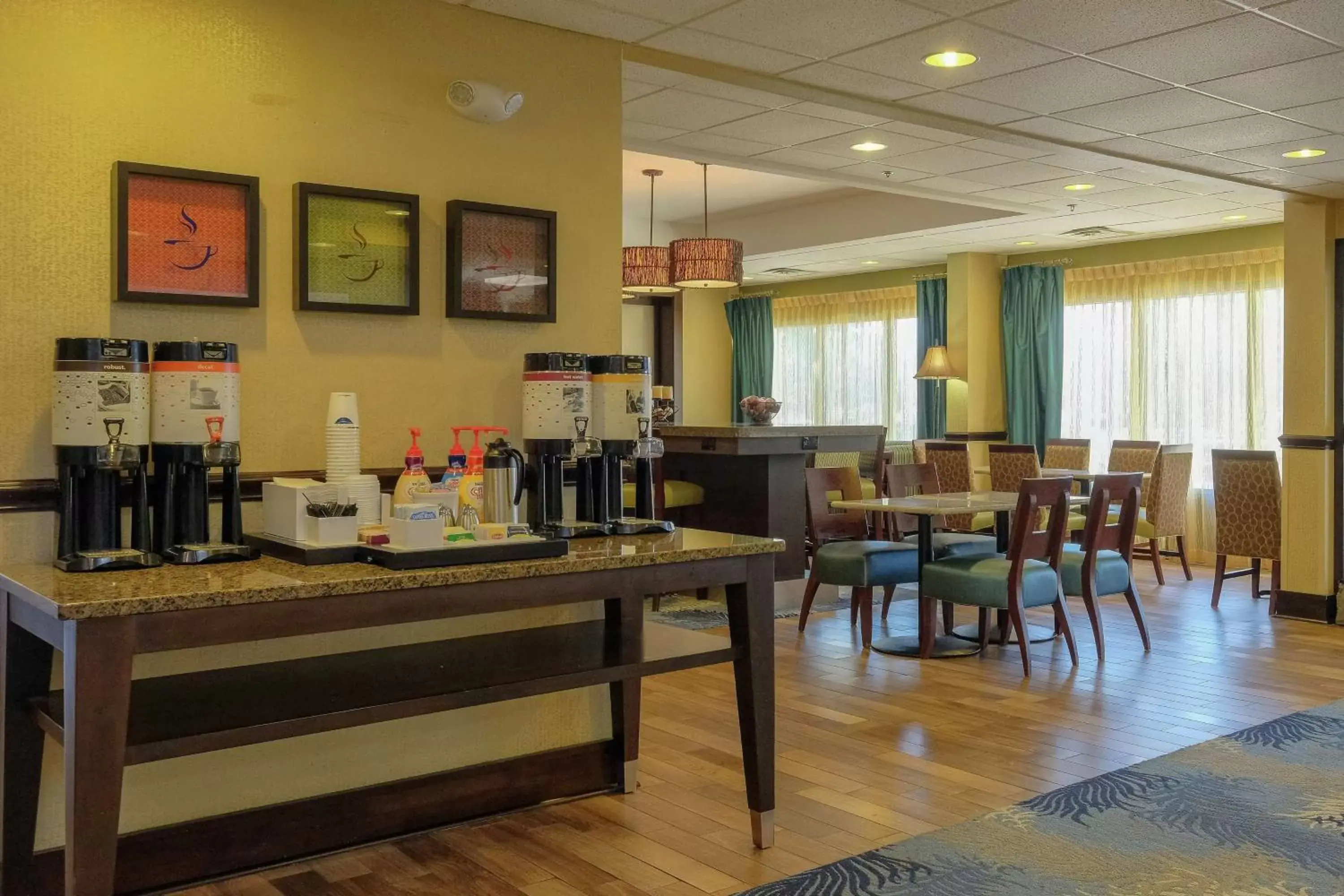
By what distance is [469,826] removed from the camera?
3229mm

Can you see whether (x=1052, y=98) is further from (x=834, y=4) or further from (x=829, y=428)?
(x=829, y=428)

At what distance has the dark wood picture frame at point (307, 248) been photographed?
3025 millimetres

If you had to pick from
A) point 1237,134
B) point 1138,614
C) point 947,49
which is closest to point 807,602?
point 1138,614

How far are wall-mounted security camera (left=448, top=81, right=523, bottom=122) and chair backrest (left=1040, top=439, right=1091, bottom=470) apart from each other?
20.9 ft

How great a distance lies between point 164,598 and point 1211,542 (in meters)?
8.21

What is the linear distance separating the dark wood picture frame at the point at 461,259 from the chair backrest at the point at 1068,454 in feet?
20.1

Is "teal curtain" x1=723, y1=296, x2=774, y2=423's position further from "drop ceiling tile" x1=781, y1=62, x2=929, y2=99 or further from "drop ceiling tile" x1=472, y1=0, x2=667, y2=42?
"drop ceiling tile" x1=472, y1=0, x2=667, y2=42

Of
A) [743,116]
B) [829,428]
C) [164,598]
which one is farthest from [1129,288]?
[164,598]

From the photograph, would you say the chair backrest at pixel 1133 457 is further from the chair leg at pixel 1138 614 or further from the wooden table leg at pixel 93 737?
the wooden table leg at pixel 93 737

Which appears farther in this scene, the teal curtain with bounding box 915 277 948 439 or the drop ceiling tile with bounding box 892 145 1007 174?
the teal curtain with bounding box 915 277 948 439

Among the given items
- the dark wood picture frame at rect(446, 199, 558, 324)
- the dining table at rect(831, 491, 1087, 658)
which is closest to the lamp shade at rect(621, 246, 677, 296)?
the dining table at rect(831, 491, 1087, 658)

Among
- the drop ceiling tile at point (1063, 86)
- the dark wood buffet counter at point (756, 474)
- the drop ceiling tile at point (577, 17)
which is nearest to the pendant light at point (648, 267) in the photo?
the dark wood buffet counter at point (756, 474)

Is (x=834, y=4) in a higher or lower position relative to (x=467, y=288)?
higher

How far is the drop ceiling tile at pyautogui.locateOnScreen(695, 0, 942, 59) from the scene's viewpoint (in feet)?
11.4
